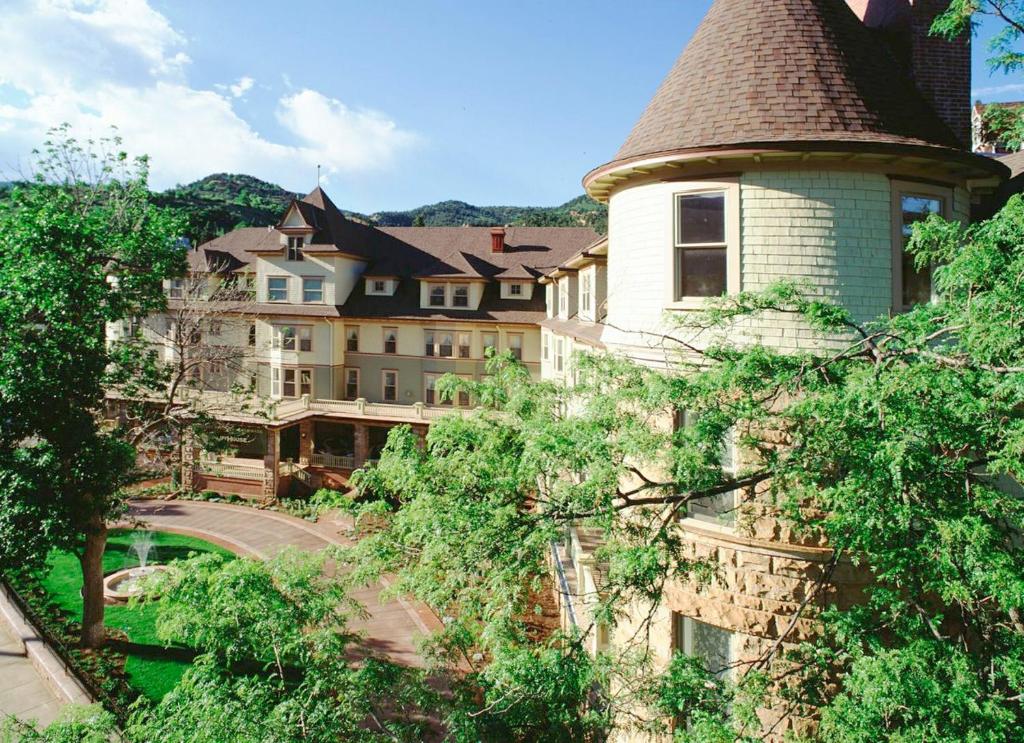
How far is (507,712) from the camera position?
668cm

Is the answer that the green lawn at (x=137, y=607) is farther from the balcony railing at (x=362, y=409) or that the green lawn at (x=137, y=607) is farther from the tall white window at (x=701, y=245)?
the tall white window at (x=701, y=245)

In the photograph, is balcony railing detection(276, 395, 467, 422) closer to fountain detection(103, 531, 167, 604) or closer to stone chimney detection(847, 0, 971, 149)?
fountain detection(103, 531, 167, 604)

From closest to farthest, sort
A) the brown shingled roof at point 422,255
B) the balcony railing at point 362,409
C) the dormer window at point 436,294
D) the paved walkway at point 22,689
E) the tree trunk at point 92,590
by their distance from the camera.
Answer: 1. the paved walkway at point 22,689
2. the tree trunk at point 92,590
3. the balcony railing at point 362,409
4. the brown shingled roof at point 422,255
5. the dormer window at point 436,294

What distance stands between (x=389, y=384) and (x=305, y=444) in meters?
6.03

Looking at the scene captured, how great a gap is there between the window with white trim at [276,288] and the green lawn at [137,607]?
14.4m

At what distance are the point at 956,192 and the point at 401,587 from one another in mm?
10091

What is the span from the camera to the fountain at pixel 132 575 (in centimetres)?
2022

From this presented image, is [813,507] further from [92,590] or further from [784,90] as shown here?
[92,590]

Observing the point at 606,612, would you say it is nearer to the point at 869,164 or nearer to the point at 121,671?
the point at 869,164

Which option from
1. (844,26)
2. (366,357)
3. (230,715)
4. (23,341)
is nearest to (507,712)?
(230,715)

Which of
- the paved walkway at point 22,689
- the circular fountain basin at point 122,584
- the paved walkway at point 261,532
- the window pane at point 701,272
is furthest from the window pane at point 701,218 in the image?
A: the circular fountain basin at point 122,584

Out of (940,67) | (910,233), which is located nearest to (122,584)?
(910,233)

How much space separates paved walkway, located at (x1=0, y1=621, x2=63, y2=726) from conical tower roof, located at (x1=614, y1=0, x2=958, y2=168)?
17262mm

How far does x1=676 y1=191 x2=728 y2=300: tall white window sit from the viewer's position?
9.50m
